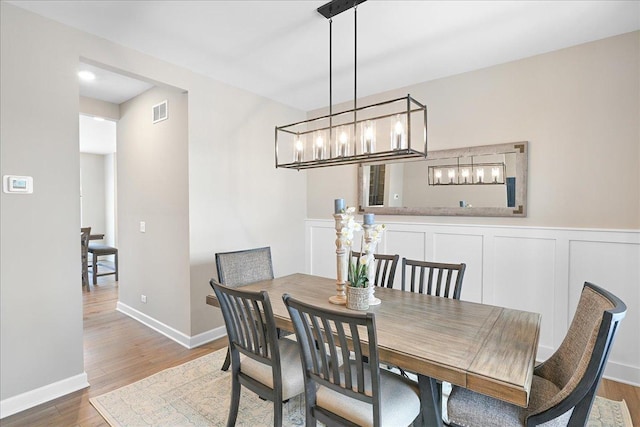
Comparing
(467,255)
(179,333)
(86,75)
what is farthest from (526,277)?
(86,75)

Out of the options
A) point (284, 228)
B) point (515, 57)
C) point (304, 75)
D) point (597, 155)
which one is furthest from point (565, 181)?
point (284, 228)

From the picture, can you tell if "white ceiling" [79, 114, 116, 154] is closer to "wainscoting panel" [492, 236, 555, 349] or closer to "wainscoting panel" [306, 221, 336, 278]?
"wainscoting panel" [306, 221, 336, 278]

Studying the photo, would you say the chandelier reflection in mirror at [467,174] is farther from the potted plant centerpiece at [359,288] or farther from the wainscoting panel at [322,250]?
the potted plant centerpiece at [359,288]

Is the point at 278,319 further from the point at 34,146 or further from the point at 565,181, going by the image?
the point at 565,181

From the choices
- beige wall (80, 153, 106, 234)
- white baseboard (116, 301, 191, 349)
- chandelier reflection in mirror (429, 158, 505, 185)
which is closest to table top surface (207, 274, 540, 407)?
white baseboard (116, 301, 191, 349)

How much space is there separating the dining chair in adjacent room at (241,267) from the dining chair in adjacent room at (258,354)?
2.50 feet

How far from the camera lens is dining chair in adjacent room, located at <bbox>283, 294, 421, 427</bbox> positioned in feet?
4.38

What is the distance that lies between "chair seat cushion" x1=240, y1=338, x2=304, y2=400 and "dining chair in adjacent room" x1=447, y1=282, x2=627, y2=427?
76 cm

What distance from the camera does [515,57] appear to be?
2.93 meters

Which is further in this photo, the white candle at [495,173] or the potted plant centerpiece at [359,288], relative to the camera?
the white candle at [495,173]

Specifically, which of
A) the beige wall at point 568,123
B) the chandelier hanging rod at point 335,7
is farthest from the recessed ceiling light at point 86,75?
the beige wall at point 568,123

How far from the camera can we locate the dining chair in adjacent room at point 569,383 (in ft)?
3.88

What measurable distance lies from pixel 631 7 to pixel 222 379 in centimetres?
388

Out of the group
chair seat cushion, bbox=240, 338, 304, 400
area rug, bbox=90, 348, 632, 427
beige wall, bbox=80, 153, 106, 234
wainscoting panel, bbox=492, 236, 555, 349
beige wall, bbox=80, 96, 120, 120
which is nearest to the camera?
chair seat cushion, bbox=240, 338, 304, 400
